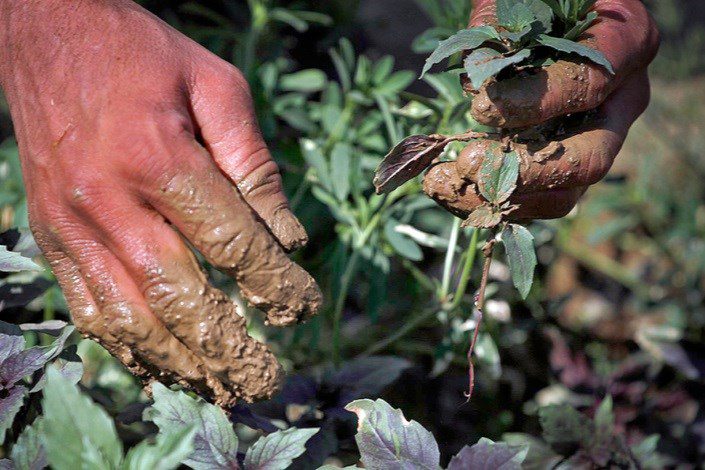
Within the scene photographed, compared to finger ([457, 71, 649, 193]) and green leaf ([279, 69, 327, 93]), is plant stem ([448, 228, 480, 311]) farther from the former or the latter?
green leaf ([279, 69, 327, 93])

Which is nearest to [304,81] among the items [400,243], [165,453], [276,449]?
[400,243]

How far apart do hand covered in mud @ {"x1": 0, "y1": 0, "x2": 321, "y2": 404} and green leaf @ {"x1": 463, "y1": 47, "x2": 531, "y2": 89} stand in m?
0.28

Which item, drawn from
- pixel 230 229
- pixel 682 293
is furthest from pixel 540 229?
pixel 230 229

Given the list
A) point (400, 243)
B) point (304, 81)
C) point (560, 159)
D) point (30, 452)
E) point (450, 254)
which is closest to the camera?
point (30, 452)

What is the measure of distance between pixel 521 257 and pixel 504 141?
0.14m

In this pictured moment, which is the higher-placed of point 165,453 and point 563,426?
point 165,453

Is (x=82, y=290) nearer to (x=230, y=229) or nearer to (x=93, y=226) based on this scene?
(x=93, y=226)

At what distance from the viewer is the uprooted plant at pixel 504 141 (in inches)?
36.4

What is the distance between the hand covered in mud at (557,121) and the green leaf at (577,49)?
27 millimetres

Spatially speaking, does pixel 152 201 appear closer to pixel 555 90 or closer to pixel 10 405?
pixel 10 405

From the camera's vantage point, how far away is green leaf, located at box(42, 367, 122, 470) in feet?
2.41

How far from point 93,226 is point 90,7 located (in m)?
0.31

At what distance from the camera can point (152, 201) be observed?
3.02 feet

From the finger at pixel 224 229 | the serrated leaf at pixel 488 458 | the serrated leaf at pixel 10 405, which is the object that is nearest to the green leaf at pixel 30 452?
the serrated leaf at pixel 10 405
